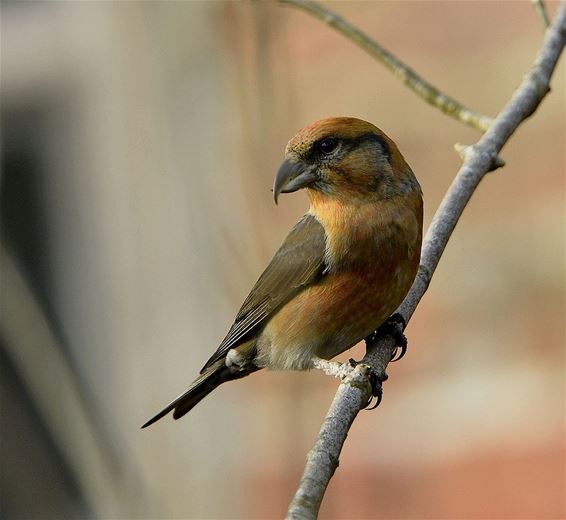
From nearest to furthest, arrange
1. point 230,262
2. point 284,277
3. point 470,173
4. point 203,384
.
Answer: point 470,173 < point 284,277 < point 203,384 < point 230,262

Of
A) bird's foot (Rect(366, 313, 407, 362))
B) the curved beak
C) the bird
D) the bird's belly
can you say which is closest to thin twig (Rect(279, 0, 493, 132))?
the bird

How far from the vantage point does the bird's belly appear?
3.49 m

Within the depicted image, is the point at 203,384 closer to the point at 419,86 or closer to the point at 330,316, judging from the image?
the point at 330,316

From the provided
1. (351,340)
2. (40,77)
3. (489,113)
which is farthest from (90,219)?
(351,340)

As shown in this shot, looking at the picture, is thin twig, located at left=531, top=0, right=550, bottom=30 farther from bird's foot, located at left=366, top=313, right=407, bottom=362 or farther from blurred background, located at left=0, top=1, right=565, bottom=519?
bird's foot, located at left=366, top=313, right=407, bottom=362

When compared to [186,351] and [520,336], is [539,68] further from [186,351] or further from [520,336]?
[186,351]

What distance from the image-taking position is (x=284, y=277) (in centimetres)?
381

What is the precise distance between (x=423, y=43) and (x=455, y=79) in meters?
0.26

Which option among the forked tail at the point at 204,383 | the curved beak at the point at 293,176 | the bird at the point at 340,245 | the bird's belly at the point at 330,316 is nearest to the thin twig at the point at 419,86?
the bird at the point at 340,245

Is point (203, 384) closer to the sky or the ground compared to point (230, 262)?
closer to the ground

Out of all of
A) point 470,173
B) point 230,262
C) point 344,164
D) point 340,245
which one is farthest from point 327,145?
point 230,262

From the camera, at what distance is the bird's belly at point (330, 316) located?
11.5 feet

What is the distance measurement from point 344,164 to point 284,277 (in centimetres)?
46

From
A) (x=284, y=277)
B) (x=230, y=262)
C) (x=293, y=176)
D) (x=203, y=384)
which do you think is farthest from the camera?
(x=230, y=262)
